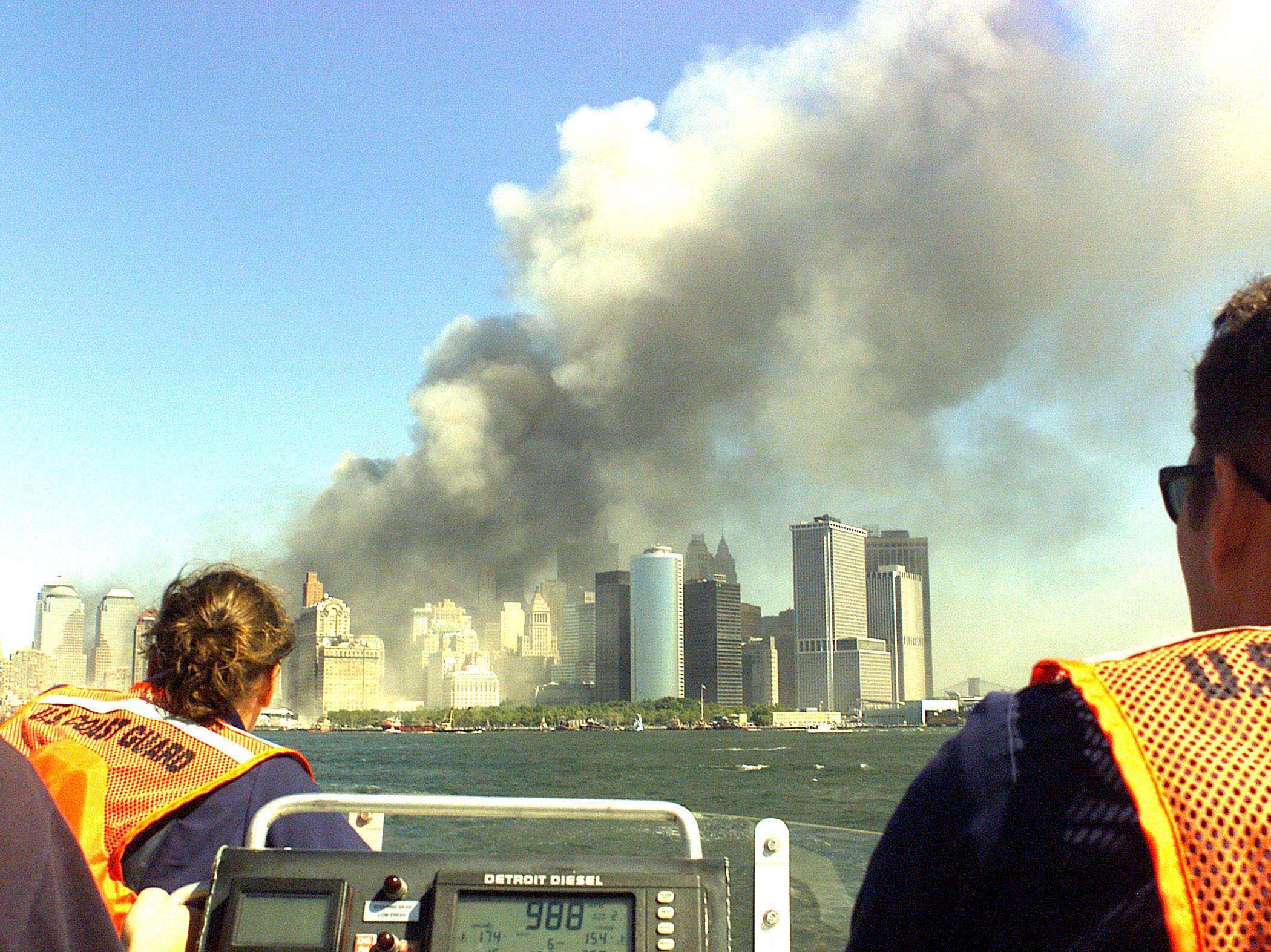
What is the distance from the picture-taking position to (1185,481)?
127 cm

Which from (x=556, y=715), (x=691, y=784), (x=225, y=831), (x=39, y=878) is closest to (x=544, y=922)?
(x=225, y=831)

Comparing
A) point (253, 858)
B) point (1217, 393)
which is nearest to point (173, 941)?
point (253, 858)

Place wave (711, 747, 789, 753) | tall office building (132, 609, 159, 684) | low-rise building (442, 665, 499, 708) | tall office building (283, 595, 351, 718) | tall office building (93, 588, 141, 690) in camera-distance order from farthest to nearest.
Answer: low-rise building (442, 665, 499, 708), tall office building (283, 595, 351, 718), tall office building (93, 588, 141, 690), wave (711, 747, 789, 753), tall office building (132, 609, 159, 684)

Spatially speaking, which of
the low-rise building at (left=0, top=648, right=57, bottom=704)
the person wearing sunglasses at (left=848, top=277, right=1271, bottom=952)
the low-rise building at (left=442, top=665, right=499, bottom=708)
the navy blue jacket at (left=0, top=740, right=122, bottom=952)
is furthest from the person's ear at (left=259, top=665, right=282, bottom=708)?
the low-rise building at (left=442, top=665, right=499, bottom=708)

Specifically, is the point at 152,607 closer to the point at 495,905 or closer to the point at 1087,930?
the point at 495,905

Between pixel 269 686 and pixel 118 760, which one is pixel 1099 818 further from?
pixel 269 686

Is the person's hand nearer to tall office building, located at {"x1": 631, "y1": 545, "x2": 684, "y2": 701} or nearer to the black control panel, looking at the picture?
the black control panel

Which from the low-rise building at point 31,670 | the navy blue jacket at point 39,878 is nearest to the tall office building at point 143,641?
Result: the navy blue jacket at point 39,878

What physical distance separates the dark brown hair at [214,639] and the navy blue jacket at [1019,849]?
2035 millimetres

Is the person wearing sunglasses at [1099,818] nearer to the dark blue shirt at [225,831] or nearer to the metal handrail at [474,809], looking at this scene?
the metal handrail at [474,809]

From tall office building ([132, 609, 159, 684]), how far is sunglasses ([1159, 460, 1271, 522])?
7.68 feet

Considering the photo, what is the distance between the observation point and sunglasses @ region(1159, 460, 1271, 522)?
1.18 meters

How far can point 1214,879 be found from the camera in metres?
0.93

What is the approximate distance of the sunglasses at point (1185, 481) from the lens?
118 centimetres
